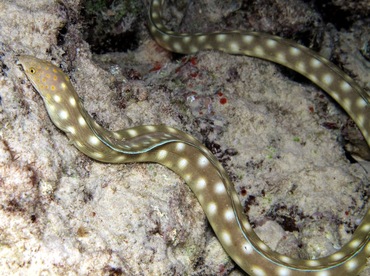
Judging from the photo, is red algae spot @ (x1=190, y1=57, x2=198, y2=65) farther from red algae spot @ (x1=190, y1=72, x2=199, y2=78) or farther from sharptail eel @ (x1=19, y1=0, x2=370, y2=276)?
sharptail eel @ (x1=19, y1=0, x2=370, y2=276)

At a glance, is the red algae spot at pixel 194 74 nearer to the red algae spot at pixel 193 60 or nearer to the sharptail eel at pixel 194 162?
the red algae spot at pixel 193 60

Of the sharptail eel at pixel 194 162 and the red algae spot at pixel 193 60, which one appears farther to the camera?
the red algae spot at pixel 193 60

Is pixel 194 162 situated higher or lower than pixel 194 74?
lower

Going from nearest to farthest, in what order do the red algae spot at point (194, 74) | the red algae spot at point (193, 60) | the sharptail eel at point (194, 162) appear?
the sharptail eel at point (194, 162), the red algae spot at point (194, 74), the red algae spot at point (193, 60)

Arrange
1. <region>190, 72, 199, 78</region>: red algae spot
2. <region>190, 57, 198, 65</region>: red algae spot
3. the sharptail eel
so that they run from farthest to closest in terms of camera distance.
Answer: <region>190, 57, 198, 65</region>: red algae spot, <region>190, 72, 199, 78</region>: red algae spot, the sharptail eel

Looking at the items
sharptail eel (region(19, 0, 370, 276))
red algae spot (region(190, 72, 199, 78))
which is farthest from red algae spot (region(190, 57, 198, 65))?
sharptail eel (region(19, 0, 370, 276))

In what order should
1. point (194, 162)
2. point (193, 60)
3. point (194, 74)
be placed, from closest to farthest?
1. point (194, 162)
2. point (194, 74)
3. point (193, 60)

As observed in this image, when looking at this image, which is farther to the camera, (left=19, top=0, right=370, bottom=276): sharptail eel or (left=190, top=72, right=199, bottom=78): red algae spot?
(left=190, top=72, right=199, bottom=78): red algae spot

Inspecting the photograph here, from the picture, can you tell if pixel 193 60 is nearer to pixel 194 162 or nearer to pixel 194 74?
pixel 194 74

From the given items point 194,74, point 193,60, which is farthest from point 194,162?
point 193,60

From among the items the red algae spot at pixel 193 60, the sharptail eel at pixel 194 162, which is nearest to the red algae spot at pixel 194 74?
the red algae spot at pixel 193 60

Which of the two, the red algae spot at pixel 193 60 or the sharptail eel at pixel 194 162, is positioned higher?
the red algae spot at pixel 193 60

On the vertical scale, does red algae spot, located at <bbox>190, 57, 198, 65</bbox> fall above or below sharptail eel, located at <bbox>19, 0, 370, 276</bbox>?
above

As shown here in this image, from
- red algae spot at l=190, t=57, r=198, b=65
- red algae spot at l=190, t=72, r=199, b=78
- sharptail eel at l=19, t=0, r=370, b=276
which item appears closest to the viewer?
sharptail eel at l=19, t=0, r=370, b=276
